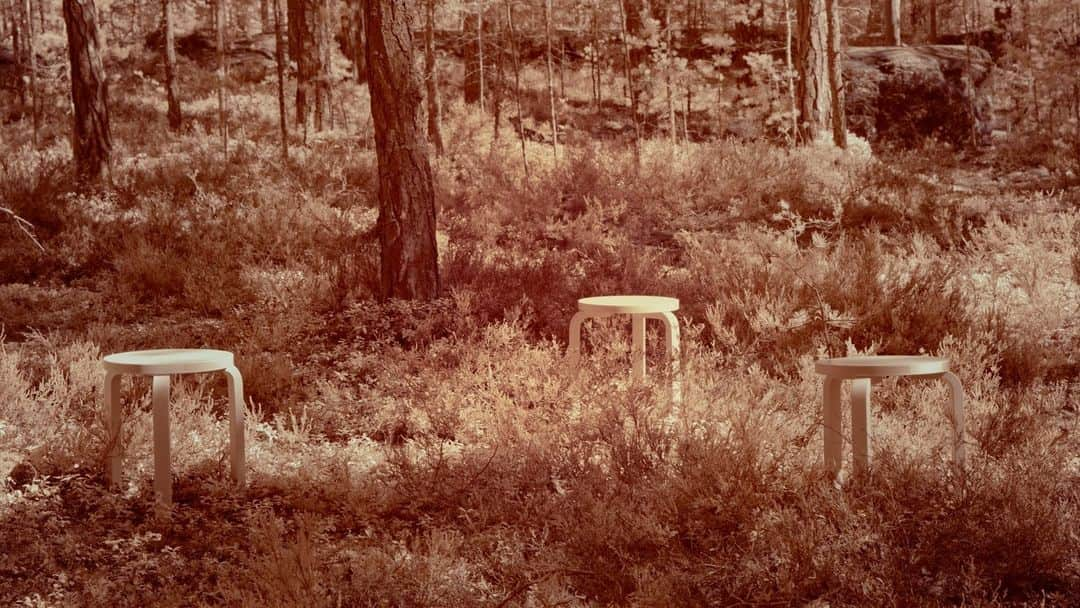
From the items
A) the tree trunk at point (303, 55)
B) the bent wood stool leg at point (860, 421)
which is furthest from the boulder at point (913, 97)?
the bent wood stool leg at point (860, 421)

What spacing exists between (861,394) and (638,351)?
1862mm

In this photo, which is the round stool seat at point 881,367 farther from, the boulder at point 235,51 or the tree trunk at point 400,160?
the boulder at point 235,51

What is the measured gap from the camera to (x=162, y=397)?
4379mm

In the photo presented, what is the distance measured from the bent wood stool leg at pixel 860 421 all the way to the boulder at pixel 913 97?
1662 cm

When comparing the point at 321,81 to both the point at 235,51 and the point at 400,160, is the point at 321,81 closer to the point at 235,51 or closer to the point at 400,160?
the point at 235,51

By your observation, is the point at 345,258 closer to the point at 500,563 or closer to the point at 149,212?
the point at 149,212

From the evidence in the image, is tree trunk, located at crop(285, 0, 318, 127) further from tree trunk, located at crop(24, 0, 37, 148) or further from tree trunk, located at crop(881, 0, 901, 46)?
tree trunk, located at crop(881, 0, 901, 46)

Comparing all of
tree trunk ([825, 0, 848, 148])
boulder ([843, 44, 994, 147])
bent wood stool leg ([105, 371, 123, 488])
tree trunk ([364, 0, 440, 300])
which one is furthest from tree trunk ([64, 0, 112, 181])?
boulder ([843, 44, 994, 147])

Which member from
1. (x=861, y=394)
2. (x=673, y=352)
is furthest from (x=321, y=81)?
(x=861, y=394)

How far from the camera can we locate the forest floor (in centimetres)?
374

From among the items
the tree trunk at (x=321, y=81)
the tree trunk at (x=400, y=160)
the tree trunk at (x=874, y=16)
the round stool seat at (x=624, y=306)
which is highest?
the tree trunk at (x=874, y=16)

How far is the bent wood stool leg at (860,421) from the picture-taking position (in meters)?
4.11

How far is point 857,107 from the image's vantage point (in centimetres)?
1991

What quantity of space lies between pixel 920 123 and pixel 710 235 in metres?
12.2
